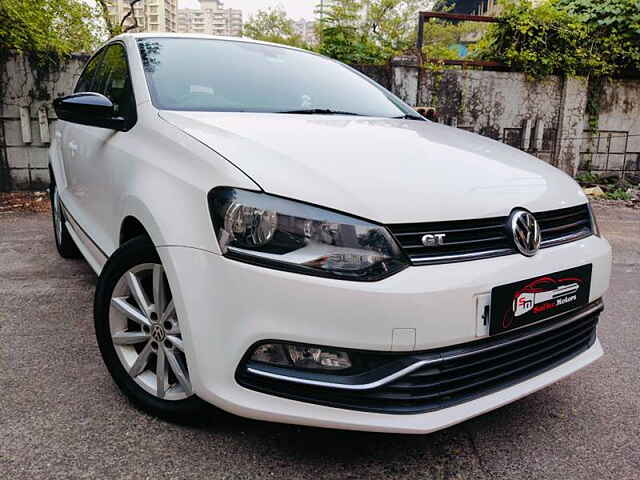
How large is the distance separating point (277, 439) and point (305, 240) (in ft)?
2.50

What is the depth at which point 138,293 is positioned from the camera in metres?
1.89

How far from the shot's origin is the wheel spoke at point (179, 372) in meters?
1.74

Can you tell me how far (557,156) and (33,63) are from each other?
708cm

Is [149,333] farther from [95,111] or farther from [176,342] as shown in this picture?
[95,111]

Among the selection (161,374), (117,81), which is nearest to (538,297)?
(161,374)

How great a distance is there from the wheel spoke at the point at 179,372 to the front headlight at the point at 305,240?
0.50 meters

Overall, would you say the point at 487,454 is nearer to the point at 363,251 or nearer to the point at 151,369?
the point at 363,251

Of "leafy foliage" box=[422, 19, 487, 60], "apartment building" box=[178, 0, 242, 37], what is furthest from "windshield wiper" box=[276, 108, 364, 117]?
"apartment building" box=[178, 0, 242, 37]

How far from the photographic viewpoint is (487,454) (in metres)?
1.79

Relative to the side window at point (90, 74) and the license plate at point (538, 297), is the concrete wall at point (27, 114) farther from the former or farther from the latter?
the license plate at point (538, 297)

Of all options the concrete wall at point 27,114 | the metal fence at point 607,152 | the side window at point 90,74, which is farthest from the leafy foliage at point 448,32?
the side window at point 90,74

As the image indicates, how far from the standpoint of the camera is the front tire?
178cm

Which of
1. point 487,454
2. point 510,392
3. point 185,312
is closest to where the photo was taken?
point 185,312

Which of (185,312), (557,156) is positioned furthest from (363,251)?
(557,156)
